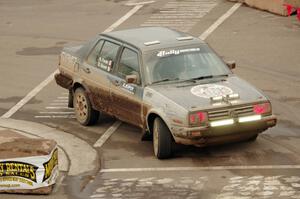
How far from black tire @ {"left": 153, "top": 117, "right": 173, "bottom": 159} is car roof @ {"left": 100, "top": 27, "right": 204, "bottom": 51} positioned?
155 centimetres

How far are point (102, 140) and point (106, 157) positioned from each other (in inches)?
39.1

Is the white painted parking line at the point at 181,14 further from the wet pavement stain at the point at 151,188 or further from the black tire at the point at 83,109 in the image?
the wet pavement stain at the point at 151,188

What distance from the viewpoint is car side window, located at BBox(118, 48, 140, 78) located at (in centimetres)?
1410

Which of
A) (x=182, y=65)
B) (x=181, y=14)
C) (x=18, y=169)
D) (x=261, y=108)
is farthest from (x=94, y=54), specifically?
(x=181, y=14)

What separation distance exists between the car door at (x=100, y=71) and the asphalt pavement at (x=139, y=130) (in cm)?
61

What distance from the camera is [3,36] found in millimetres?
23781

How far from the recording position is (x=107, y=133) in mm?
15039

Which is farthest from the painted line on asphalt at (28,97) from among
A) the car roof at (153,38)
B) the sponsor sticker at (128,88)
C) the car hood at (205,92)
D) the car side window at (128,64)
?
the car hood at (205,92)

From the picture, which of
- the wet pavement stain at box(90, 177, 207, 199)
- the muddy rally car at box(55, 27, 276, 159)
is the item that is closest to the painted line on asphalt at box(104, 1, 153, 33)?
the muddy rally car at box(55, 27, 276, 159)

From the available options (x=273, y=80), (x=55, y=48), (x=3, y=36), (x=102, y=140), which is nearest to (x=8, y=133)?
(x=102, y=140)

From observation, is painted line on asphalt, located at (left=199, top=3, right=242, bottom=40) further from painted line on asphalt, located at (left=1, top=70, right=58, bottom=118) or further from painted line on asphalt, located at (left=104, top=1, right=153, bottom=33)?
painted line on asphalt, located at (left=1, top=70, right=58, bottom=118)

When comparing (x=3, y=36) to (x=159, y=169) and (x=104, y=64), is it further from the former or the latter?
(x=159, y=169)

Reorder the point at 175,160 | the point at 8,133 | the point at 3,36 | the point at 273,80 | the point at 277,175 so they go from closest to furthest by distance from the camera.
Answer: the point at 277,175 < the point at 175,160 < the point at 8,133 < the point at 273,80 < the point at 3,36

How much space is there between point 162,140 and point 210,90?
3.47 ft
